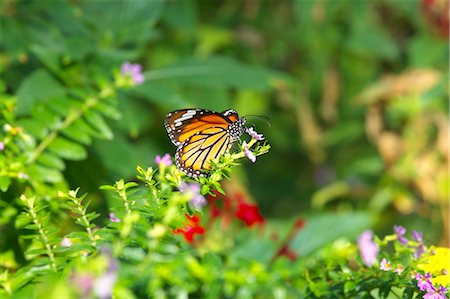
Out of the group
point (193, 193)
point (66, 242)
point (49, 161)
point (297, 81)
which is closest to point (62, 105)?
point (49, 161)

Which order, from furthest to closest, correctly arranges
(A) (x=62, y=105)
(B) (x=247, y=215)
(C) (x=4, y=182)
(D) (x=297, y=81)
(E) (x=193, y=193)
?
(D) (x=297, y=81), (B) (x=247, y=215), (A) (x=62, y=105), (C) (x=4, y=182), (E) (x=193, y=193)

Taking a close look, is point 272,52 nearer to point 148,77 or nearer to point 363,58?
point 363,58

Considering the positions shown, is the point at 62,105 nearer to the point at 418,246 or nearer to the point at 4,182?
the point at 4,182

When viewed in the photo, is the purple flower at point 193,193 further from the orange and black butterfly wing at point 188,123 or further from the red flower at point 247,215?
the red flower at point 247,215

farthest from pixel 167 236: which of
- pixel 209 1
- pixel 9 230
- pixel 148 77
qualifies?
pixel 209 1

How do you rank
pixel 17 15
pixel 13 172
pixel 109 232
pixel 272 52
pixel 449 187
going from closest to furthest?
pixel 109 232
pixel 13 172
pixel 17 15
pixel 449 187
pixel 272 52

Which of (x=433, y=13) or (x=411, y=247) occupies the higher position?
(x=433, y=13)

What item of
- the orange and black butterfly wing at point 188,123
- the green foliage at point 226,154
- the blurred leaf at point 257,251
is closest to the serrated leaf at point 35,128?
the green foliage at point 226,154
